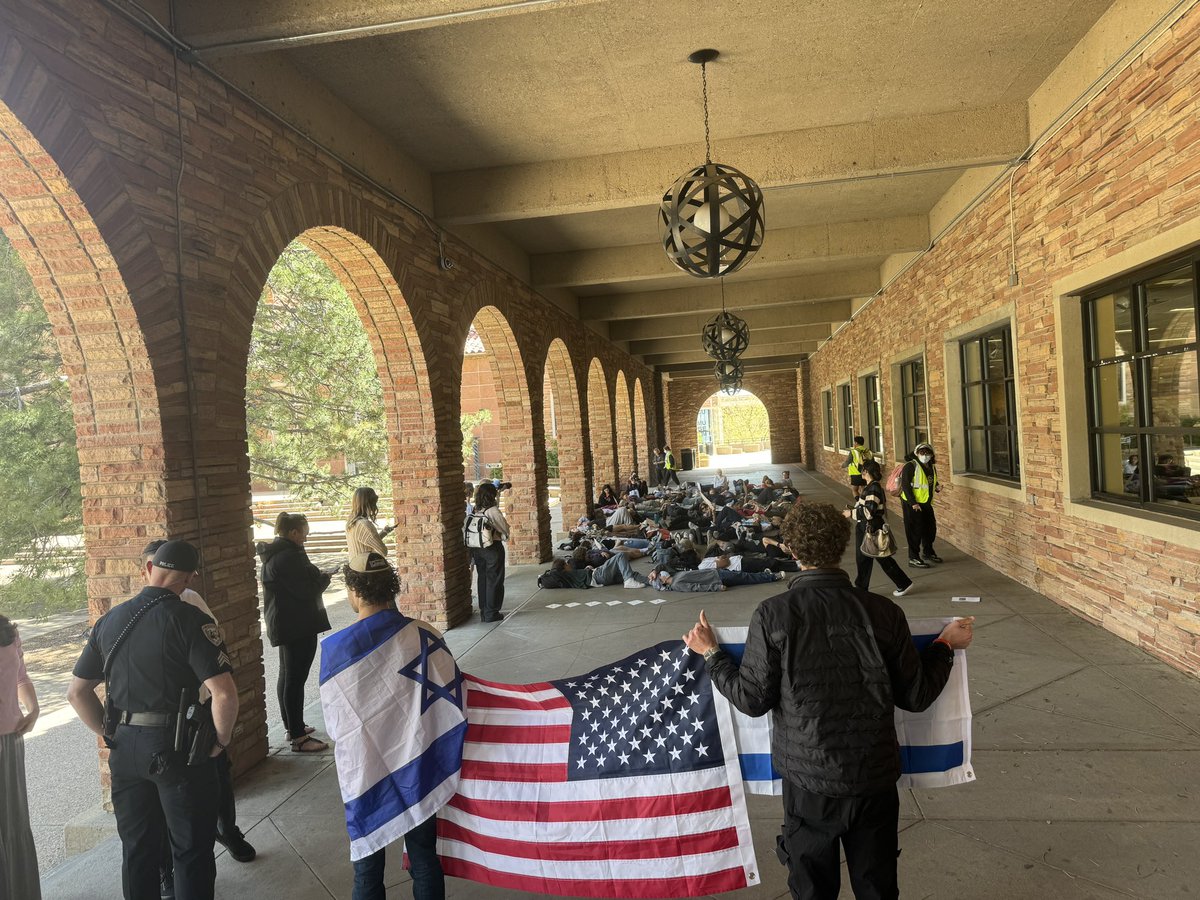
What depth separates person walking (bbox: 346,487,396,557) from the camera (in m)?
4.64

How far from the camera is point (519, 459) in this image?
10.6m

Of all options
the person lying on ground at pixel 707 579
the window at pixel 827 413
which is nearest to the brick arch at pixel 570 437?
the person lying on ground at pixel 707 579

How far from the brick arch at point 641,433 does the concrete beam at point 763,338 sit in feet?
3.91

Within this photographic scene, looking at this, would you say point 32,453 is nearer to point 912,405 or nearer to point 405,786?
point 405,786

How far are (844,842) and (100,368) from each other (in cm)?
372

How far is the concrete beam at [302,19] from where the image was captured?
3.67m

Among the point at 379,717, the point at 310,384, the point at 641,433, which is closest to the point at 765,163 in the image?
the point at 379,717

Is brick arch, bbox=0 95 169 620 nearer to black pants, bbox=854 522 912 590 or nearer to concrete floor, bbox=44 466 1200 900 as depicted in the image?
concrete floor, bbox=44 466 1200 900

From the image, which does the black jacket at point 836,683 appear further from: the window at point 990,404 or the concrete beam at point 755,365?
the concrete beam at point 755,365

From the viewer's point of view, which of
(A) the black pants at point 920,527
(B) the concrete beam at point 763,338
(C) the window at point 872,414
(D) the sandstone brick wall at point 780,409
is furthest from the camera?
(D) the sandstone brick wall at point 780,409

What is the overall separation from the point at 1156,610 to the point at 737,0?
4658mm

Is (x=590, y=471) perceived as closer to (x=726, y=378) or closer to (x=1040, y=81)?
(x=726, y=378)

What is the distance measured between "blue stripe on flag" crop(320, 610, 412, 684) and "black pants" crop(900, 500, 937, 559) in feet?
24.0

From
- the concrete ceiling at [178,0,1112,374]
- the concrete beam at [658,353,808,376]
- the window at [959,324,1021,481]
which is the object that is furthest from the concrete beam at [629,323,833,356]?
the concrete ceiling at [178,0,1112,374]
